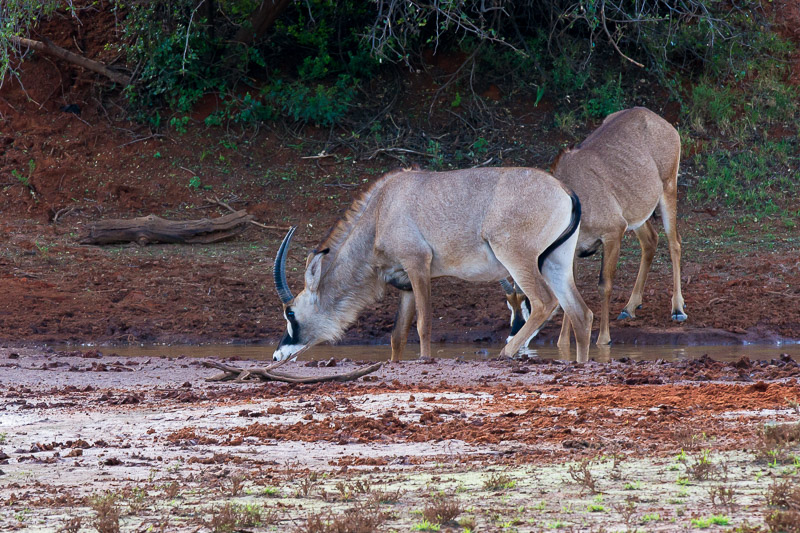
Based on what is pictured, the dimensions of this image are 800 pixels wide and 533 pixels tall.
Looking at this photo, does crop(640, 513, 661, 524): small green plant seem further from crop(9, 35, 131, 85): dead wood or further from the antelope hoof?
crop(9, 35, 131, 85): dead wood

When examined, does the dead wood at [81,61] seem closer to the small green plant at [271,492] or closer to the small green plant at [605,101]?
the small green plant at [605,101]

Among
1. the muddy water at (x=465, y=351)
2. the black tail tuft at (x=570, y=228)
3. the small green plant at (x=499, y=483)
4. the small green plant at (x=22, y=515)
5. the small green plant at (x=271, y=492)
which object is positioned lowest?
the muddy water at (x=465, y=351)

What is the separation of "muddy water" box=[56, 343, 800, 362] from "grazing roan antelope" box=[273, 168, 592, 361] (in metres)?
0.56

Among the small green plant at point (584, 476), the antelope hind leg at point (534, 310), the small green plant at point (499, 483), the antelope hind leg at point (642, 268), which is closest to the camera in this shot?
the small green plant at point (584, 476)

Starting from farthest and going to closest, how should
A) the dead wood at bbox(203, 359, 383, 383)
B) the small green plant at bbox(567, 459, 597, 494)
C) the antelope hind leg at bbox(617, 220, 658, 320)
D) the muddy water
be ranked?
the antelope hind leg at bbox(617, 220, 658, 320) → the muddy water → the dead wood at bbox(203, 359, 383, 383) → the small green plant at bbox(567, 459, 597, 494)

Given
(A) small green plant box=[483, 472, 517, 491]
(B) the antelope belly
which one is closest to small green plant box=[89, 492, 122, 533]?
(A) small green plant box=[483, 472, 517, 491]

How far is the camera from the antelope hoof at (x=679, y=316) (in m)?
11.3

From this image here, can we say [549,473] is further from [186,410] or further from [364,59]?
[364,59]

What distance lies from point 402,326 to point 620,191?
2.90m

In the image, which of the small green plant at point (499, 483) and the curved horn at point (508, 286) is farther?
the curved horn at point (508, 286)

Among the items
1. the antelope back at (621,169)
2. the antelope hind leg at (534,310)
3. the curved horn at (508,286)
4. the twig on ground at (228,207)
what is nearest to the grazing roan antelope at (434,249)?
the antelope hind leg at (534,310)

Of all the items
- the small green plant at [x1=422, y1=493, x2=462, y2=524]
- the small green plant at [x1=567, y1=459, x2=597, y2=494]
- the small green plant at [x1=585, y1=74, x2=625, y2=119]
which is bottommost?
the small green plant at [x1=567, y1=459, x2=597, y2=494]

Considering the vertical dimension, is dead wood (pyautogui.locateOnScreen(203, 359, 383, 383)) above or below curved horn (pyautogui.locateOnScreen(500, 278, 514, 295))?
below

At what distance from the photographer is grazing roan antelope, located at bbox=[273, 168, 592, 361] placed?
9141 mm
